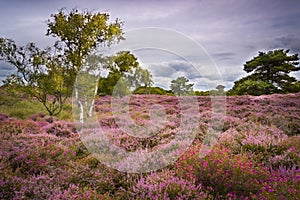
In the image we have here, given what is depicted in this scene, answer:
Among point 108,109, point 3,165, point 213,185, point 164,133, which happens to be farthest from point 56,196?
point 108,109

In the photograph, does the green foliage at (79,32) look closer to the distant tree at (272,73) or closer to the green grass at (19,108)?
the green grass at (19,108)

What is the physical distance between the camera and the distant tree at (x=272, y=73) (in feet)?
85.1

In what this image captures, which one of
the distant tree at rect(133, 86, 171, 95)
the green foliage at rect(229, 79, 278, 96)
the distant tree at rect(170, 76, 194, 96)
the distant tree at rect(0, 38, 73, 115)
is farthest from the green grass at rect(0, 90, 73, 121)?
the green foliage at rect(229, 79, 278, 96)

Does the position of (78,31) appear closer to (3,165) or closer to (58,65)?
(58,65)

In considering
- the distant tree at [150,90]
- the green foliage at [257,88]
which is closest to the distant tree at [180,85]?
the distant tree at [150,90]

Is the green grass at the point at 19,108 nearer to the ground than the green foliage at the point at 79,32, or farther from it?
nearer to the ground

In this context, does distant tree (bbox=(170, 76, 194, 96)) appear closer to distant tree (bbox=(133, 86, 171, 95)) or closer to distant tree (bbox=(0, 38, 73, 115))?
distant tree (bbox=(133, 86, 171, 95))

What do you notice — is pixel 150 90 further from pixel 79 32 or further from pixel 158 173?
pixel 79 32

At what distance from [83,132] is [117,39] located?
5372 mm

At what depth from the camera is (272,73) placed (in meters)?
29.1

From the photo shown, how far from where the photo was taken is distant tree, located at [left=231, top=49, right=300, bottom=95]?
25.9m

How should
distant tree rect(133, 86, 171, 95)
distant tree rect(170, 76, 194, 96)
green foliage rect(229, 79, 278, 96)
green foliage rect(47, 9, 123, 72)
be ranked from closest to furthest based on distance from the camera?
distant tree rect(170, 76, 194, 96), distant tree rect(133, 86, 171, 95), green foliage rect(47, 9, 123, 72), green foliage rect(229, 79, 278, 96)

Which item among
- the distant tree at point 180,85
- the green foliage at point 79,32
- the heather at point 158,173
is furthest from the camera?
the green foliage at point 79,32

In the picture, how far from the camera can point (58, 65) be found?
10.8 meters
